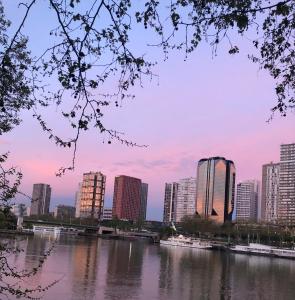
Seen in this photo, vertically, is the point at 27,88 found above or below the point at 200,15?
below

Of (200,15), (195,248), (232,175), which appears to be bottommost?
(195,248)

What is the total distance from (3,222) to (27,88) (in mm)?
3798

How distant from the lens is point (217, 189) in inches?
7175

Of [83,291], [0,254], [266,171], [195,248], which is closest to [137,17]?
[0,254]

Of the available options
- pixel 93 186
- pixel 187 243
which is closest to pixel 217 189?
pixel 187 243

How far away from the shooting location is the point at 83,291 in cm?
3750

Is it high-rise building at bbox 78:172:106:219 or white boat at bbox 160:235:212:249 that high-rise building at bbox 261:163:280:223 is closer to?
white boat at bbox 160:235:212:249

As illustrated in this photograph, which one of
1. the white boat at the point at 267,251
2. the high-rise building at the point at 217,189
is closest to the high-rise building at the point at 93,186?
the white boat at the point at 267,251

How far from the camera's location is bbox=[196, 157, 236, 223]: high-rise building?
580ft

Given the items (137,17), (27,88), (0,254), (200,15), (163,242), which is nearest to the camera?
(137,17)

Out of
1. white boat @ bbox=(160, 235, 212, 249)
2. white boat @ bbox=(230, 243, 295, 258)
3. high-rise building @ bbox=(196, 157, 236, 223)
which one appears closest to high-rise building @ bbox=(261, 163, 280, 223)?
high-rise building @ bbox=(196, 157, 236, 223)

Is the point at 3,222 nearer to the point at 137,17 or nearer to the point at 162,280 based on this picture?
the point at 137,17

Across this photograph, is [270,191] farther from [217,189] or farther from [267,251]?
[267,251]

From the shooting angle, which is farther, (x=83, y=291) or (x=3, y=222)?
(x=83, y=291)
